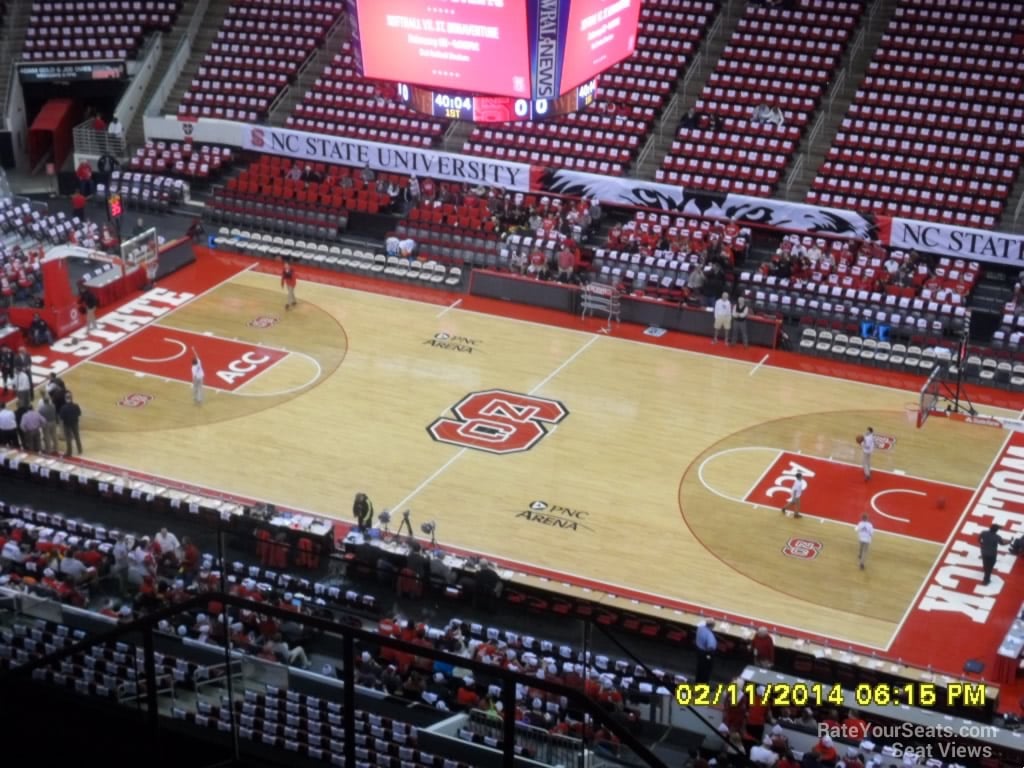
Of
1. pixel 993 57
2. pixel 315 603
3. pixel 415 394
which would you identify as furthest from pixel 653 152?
pixel 315 603

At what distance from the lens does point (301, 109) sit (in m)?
48.9

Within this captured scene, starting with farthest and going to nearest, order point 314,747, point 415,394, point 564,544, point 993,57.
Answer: point 993,57 < point 415,394 < point 564,544 < point 314,747

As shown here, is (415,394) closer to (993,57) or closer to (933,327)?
(933,327)

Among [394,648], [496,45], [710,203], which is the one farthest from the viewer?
[710,203]

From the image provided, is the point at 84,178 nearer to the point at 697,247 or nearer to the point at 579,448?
the point at 697,247

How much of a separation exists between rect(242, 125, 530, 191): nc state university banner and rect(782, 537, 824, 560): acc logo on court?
17.8 m

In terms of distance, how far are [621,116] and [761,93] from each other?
13.3ft

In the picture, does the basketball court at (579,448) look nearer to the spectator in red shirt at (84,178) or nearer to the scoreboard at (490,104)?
the scoreboard at (490,104)

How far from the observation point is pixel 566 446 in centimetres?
3403

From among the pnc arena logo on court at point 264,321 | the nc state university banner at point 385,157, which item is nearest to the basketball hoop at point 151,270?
the pnc arena logo on court at point 264,321

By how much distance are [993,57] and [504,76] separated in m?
20.7

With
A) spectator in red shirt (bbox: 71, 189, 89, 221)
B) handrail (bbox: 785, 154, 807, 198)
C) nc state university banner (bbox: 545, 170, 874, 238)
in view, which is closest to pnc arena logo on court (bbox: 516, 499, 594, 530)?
nc state university banner (bbox: 545, 170, 874, 238)

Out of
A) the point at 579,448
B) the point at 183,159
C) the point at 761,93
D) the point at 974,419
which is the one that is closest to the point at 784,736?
the point at 579,448

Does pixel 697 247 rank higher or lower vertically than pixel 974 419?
higher
